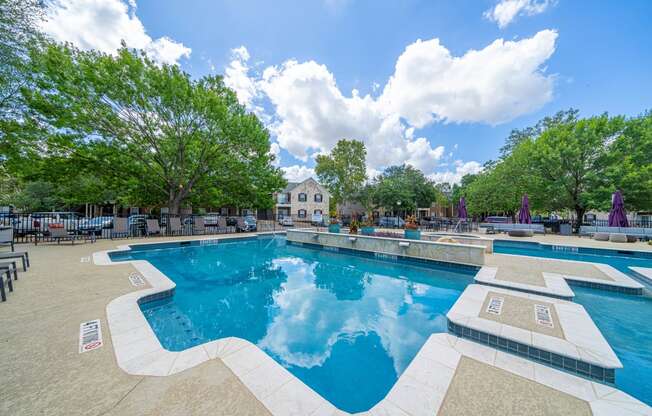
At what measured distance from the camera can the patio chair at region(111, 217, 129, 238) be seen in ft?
41.2

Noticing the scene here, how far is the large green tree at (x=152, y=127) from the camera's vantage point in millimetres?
10797

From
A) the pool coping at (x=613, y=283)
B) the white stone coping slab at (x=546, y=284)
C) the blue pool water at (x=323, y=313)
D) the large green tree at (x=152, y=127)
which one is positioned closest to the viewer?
the blue pool water at (x=323, y=313)

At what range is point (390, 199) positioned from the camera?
23.0 meters

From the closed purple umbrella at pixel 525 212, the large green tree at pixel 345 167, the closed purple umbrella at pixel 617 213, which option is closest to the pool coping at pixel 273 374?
the closed purple umbrella at pixel 525 212

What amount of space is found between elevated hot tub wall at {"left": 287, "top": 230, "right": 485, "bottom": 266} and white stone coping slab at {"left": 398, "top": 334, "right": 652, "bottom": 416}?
5.28m

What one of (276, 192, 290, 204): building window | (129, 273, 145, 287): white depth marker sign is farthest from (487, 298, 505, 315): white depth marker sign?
(276, 192, 290, 204): building window

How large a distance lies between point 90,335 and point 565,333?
6367mm

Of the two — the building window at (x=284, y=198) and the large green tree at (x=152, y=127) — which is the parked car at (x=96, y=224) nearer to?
the large green tree at (x=152, y=127)

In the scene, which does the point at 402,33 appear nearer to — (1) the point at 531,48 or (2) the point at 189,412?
(1) the point at 531,48

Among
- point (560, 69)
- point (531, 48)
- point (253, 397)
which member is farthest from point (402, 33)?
point (253, 397)

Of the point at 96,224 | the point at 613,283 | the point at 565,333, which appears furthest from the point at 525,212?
the point at 96,224

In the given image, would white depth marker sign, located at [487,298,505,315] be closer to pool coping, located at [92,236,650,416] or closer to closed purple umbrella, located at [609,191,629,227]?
pool coping, located at [92,236,650,416]

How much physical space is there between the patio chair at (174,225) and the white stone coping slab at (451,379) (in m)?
16.3

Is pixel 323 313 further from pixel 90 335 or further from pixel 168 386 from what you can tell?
pixel 90 335
